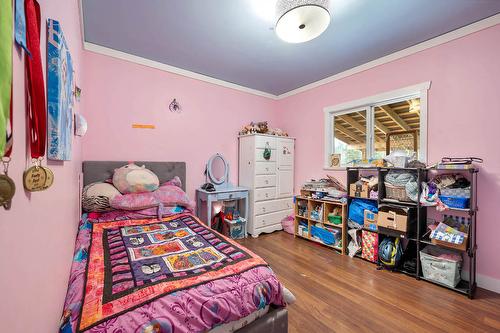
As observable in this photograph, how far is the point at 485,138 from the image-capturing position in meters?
2.21

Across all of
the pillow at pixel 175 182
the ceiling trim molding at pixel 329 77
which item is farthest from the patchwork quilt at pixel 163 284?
the ceiling trim molding at pixel 329 77

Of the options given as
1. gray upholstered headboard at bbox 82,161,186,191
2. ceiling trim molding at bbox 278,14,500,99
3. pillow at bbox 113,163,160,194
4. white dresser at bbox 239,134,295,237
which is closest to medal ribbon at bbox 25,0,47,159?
pillow at bbox 113,163,160,194

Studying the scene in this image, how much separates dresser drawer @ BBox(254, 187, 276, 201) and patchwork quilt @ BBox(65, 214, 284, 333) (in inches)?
72.1

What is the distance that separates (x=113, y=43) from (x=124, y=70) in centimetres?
33

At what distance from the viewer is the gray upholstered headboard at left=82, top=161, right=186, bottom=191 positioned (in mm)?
2616

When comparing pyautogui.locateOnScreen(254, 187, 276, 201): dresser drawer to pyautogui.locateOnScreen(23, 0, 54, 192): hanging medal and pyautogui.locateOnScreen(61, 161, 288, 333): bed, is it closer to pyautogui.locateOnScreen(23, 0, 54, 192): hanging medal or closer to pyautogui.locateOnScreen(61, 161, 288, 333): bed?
pyautogui.locateOnScreen(61, 161, 288, 333): bed

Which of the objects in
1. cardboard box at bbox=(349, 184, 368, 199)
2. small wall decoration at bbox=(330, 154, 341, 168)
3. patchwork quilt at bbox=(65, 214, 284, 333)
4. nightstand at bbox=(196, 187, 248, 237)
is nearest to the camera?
patchwork quilt at bbox=(65, 214, 284, 333)

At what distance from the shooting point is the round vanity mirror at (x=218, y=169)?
3.60 meters

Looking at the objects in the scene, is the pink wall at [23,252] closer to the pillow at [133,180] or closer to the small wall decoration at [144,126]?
the pillow at [133,180]

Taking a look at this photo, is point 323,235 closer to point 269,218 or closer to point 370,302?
point 269,218

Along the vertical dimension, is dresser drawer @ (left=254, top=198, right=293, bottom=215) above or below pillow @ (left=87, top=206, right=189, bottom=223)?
below

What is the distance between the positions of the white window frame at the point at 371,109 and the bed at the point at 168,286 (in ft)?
8.13

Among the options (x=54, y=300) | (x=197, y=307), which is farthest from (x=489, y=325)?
(x=54, y=300)

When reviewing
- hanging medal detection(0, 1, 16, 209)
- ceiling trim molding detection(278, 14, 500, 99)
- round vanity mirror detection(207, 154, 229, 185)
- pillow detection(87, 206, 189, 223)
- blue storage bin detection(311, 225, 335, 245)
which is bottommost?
blue storage bin detection(311, 225, 335, 245)
